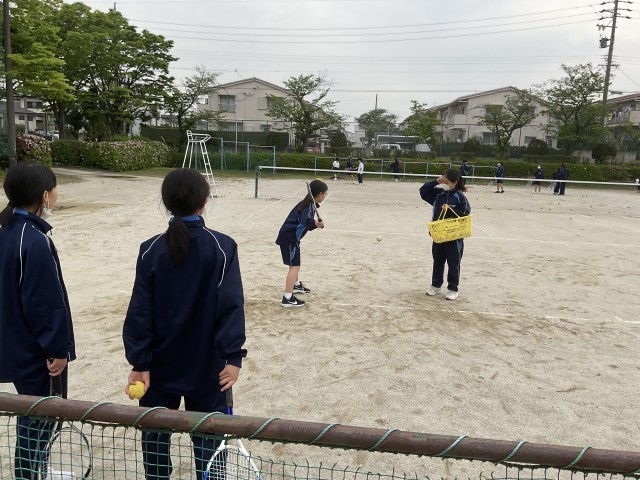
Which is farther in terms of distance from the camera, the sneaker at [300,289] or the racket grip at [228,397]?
the sneaker at [300,289]

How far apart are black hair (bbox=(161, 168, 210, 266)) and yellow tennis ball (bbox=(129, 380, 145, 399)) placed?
1.83ft

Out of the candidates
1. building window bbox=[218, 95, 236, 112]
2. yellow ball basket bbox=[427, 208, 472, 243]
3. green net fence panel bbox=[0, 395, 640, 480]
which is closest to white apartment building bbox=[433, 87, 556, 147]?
building window bbox=[218, 95, 236, 112]

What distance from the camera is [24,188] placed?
248 centimetres

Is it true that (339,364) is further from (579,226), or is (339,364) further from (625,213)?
(625,213)

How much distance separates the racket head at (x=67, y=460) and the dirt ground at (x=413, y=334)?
Answer: 655mm

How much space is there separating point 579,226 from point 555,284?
7.15 meters

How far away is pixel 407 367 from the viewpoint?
4.50 metres

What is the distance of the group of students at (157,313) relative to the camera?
221cm

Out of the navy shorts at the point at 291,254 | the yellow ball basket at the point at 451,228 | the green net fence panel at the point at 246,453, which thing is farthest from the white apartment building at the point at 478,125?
the green net fence panel at the point at 246,453

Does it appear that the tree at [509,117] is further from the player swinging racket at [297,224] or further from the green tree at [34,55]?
the player swinging racket at [297,224]

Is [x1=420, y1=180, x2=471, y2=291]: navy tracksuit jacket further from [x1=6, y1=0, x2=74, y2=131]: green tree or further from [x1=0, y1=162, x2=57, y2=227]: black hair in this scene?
[x1=6, y1=0, x2=74, y2=131]: green tree

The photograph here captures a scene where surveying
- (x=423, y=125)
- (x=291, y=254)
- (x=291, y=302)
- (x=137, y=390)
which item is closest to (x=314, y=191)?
(x=291, y=254)

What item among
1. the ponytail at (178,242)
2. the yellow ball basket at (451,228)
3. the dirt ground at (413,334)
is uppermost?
the ponytail at (178,242)

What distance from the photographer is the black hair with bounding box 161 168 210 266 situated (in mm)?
2152
